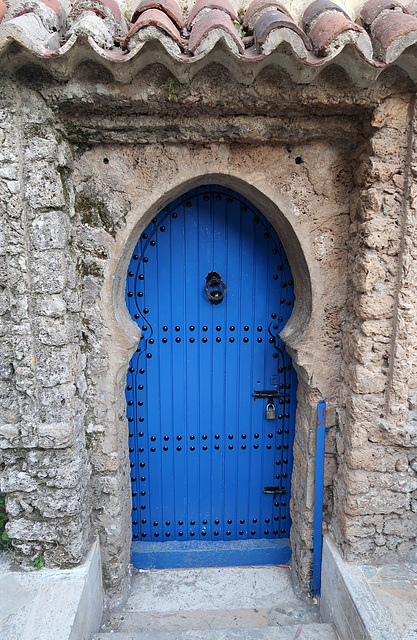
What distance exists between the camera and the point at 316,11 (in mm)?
1845

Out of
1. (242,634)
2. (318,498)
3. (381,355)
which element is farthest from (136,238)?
(242,634)

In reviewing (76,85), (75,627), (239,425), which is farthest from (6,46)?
(75,627)

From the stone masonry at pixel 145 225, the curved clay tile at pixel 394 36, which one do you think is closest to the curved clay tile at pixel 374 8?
the curved clay tile at pixel 394 36

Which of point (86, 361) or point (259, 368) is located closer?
point (86, 361)

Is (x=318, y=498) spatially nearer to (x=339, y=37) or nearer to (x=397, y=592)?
(x=397, y=592)

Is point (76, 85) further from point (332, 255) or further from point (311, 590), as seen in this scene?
point (311, 590)

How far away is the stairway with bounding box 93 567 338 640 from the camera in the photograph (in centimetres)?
A: 233

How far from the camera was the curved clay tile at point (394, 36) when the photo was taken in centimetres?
160

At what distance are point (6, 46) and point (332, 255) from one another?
6.19 ft

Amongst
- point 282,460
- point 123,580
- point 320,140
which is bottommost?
point 123,580

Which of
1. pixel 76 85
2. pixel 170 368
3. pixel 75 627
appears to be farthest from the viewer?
pixel 170 368

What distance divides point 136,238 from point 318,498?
6.65ft

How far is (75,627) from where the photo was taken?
6.50ft

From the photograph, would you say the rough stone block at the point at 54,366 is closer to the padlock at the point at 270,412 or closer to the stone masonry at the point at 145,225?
the stone masonry at the point at 145,225
